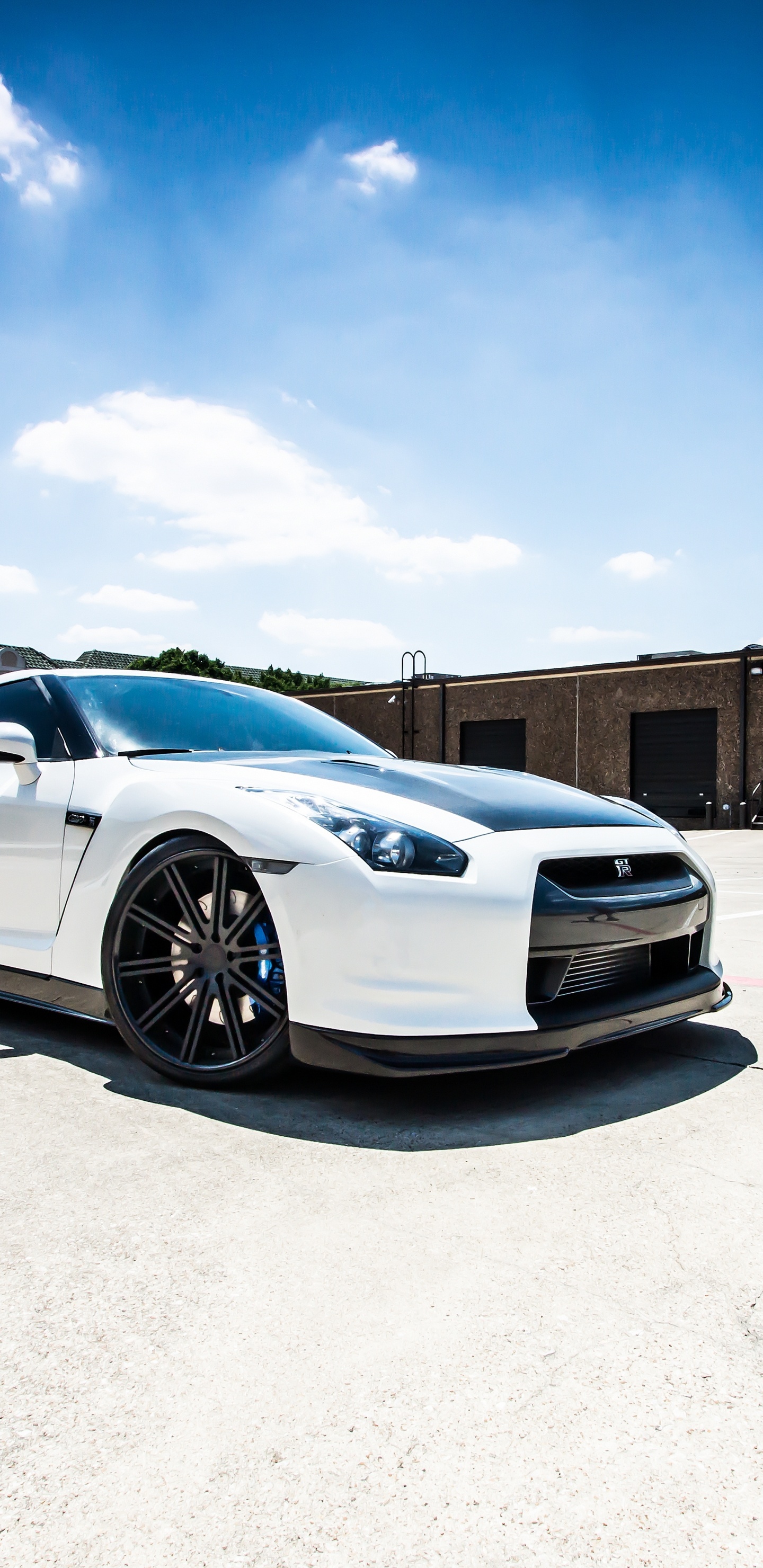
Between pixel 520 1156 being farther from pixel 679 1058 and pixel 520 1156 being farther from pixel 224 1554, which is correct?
pixel 224 1554

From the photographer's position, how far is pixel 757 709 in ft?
81.2

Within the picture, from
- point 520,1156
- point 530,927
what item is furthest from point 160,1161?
point 530,927

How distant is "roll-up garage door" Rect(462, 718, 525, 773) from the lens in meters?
29.2

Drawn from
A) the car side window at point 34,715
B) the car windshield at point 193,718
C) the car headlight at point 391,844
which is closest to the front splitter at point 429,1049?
the car headlight at point 391,844

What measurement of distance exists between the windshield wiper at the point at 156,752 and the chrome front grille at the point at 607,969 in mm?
1481

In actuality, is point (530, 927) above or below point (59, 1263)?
above

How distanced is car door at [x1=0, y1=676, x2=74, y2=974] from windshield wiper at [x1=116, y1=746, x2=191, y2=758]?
20cm

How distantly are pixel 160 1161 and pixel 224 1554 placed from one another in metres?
1.26

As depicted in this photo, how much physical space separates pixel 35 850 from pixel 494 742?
26873 millimetres

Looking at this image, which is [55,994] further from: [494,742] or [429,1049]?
[494,742]

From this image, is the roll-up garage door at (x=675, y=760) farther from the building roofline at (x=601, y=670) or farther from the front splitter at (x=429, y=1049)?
the front splitter at (x=429, y=1049)

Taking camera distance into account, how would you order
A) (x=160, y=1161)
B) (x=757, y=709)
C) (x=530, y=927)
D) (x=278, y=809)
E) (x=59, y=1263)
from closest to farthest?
1. (x=59, y=1263)
2. (x=160, y=1161)
3. (x=530, y=927)
4. (x=278, y=809)
5. (x=757, y=709)

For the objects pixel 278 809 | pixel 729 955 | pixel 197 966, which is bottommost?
pixel 729 955

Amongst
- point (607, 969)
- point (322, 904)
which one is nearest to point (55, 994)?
point (322, 904)
